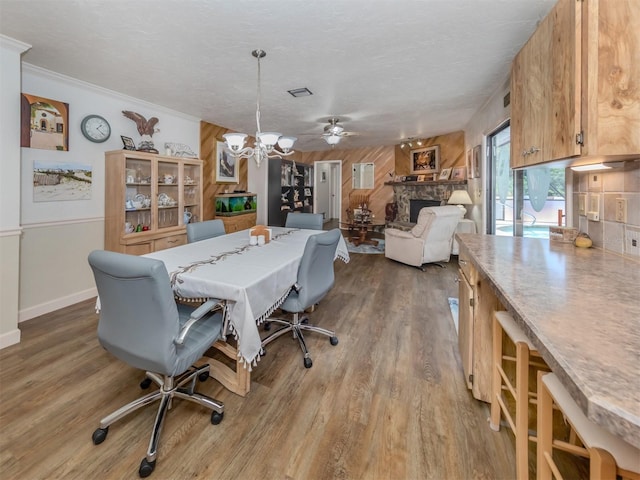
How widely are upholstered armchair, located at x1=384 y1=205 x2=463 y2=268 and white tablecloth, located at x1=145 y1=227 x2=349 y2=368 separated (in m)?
2.62

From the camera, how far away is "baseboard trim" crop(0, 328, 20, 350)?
241cm

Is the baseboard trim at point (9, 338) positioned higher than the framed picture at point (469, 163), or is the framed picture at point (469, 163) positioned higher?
the framed picture at point (469, 163)

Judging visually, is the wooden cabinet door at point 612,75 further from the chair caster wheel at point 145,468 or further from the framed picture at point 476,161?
the framed picture at point 476,161

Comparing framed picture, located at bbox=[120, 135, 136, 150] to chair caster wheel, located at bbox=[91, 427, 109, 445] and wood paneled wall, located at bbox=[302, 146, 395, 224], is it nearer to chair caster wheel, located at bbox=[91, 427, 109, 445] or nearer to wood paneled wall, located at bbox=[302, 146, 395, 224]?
chair caster wheel, located at bbox=[91, 427, 109, 445]

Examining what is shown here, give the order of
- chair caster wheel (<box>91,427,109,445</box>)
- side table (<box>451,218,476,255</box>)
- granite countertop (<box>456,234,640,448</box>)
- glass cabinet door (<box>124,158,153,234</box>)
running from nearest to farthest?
granite countertop (<box>456,234,640,448</box>), chair caster wheel (<box>91,427,109,445</box>), glass cabinet door (<box>124,158,153,234</box>), side table (<box>451,218,476,255</box>)

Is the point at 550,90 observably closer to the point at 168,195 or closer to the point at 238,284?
the point at 238,284

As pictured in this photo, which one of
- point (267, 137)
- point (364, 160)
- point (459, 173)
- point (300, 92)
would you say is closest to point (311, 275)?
point (267, 137)

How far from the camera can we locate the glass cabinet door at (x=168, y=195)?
4023mm

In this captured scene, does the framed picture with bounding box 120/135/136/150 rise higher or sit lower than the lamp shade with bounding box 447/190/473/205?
higher

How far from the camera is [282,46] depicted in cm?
248

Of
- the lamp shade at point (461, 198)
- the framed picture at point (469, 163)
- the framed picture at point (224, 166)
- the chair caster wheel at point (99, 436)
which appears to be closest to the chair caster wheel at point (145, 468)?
the chair caster wheel at point (99, 436)

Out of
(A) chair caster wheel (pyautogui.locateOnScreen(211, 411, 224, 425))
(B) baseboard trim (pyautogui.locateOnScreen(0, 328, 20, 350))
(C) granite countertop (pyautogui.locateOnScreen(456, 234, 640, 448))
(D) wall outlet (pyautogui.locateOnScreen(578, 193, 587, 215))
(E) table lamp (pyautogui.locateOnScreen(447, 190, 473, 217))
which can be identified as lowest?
(A) chair caster wheel (pyautogui.locateOnScreen(211, 411, 224, 425))

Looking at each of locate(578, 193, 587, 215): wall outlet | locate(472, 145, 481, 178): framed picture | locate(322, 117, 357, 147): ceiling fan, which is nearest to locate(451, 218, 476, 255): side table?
locate(472, 145, 481, 178): framed picture

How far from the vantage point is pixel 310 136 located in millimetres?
6387
